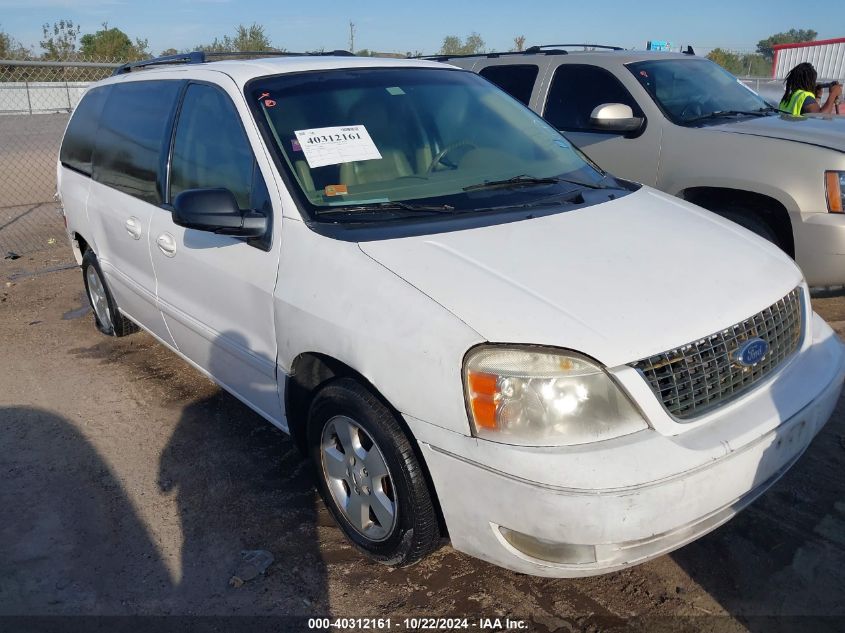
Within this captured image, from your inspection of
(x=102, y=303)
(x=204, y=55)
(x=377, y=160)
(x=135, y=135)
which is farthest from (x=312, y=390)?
(x=102, y=303)

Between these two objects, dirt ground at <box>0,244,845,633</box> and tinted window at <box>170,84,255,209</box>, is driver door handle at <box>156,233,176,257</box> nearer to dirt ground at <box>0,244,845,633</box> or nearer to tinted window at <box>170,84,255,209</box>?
tinted window at <box>170,84,255,209</box>

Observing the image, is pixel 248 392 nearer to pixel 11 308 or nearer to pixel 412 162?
pixel 412 162

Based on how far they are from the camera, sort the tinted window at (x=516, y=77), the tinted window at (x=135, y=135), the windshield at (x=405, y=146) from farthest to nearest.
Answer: the tinted window at (x=516, y=77)
the tinted window at (x=135, y=135)
the windshield at (x=405, y=146)

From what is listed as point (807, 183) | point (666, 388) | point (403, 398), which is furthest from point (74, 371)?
point (807, 183)

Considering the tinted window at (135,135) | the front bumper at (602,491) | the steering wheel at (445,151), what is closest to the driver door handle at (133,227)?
the tinted window at (135,135)

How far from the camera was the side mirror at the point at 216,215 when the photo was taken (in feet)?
9.67

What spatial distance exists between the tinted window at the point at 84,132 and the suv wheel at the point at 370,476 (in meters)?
3.05

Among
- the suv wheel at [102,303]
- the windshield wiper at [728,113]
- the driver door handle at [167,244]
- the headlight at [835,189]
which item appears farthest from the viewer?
the windshield wiper at [728,113]

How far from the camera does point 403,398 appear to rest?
241cm

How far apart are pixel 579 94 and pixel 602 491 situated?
4867mm

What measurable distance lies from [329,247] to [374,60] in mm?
1542

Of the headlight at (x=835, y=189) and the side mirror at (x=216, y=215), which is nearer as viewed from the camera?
the side mirror at (x=216, y=215)

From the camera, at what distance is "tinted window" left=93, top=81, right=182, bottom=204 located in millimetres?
3953

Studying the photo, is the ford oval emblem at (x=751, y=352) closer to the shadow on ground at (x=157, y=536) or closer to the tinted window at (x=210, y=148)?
the shadow on ground at (x=157, y=536)
